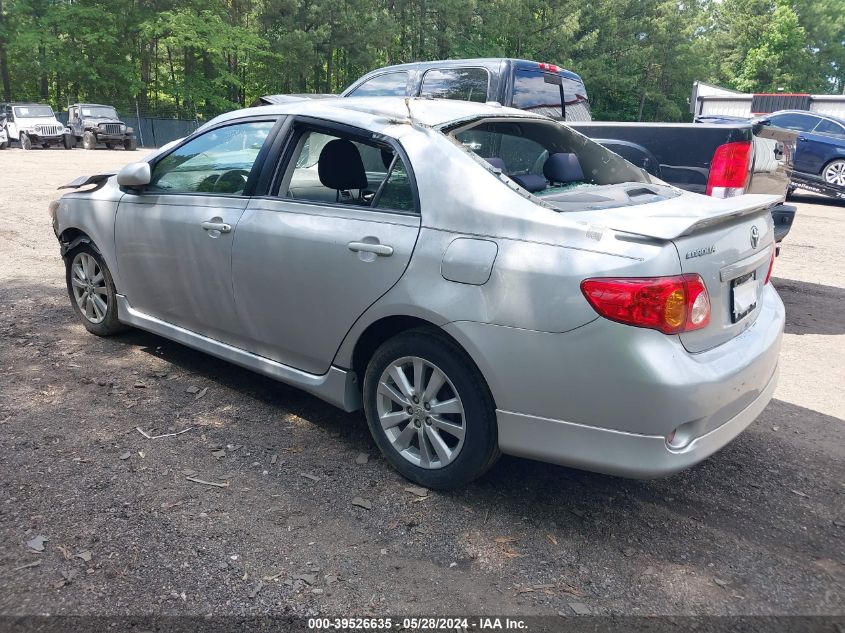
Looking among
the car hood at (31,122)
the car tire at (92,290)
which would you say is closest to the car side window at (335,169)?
the car tire at (92,290)

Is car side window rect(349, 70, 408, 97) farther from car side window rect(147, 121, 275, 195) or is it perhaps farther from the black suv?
the black suv

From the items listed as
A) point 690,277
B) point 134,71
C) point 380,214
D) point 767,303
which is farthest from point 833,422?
point 134,71

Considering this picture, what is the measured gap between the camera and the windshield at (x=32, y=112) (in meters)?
29.7

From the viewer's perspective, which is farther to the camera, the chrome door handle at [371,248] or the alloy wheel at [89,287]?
the alloy wheel at [89,287]

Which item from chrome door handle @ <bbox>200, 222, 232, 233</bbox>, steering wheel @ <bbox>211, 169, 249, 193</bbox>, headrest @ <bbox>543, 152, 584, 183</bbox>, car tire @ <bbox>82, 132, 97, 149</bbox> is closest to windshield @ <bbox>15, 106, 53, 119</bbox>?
car tire @ <bbox>82, 132, 97, 149</bbox>

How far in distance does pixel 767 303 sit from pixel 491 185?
153cm

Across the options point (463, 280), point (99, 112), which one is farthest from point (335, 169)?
point (99, 112)

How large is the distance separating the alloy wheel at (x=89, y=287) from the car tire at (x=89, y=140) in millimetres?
28724

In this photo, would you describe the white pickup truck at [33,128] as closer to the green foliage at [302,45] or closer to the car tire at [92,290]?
the green foliage at [302,45]

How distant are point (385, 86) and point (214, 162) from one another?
370 cm

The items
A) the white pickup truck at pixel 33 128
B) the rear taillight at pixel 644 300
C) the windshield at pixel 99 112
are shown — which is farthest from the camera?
the windshield at pixel 99 112

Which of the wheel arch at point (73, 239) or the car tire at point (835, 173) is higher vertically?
the car tire at point (835, 173)

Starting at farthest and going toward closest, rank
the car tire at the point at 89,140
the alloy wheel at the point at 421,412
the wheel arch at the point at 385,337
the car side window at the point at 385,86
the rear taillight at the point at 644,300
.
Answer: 1. the car tire at the point at 89,140
2. the car side window at the point at 385,86
3. the alloy wheel at the point at 421,412
4. the wheel arch at the point at 385,337
5. the rear taillight at the point at 644,300

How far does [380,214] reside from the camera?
124 inches
